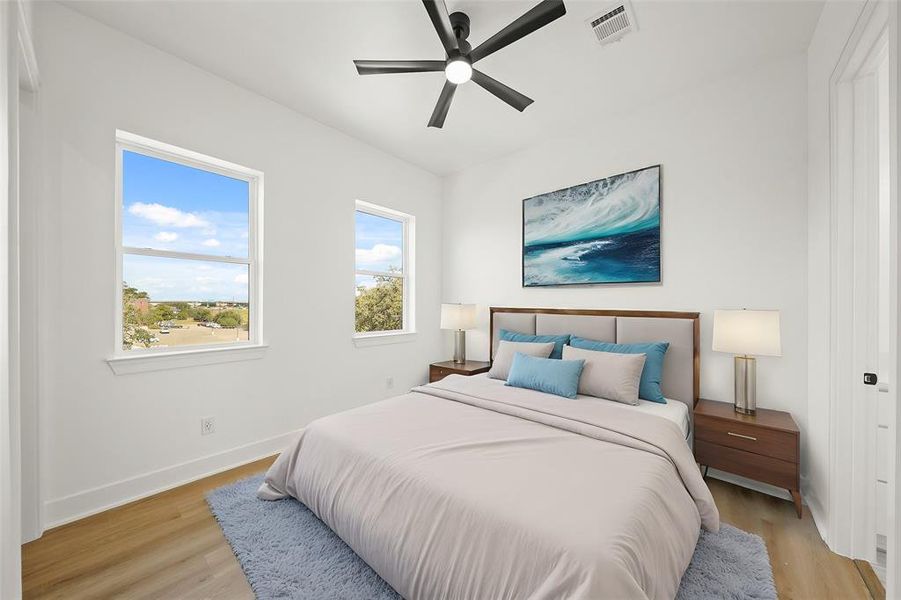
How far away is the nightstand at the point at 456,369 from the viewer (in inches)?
147

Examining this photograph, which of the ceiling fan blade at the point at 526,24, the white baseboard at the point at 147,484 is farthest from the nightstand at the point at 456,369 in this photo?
the ceiling fan blade at the point at 526,24

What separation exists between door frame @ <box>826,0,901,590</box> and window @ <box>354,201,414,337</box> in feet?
10.9

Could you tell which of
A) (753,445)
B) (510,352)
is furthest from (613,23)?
(753,445)

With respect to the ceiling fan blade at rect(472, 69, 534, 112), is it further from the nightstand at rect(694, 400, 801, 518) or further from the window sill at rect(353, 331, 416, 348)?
the window sill at rect(353, 331, 416, 348)

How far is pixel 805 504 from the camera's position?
222cm

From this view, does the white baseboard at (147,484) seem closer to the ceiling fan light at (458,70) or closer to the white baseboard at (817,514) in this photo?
the ceiling fan light at (458,70)

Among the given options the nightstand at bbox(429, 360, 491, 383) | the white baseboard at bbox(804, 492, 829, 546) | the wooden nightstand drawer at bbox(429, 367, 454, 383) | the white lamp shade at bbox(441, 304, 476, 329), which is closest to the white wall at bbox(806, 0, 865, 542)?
the white baseboard at bbox(804, 492, 829, 546)

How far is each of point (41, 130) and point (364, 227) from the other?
7.45ft

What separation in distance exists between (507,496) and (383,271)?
3005 mm

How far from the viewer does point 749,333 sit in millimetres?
2291

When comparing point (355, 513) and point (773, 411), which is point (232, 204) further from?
point (773, 411)

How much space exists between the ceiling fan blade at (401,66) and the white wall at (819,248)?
193 centimetres

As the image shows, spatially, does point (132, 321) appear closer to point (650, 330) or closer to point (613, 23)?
point (613, 23)

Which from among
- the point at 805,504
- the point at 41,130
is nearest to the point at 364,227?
the point at 41,130
